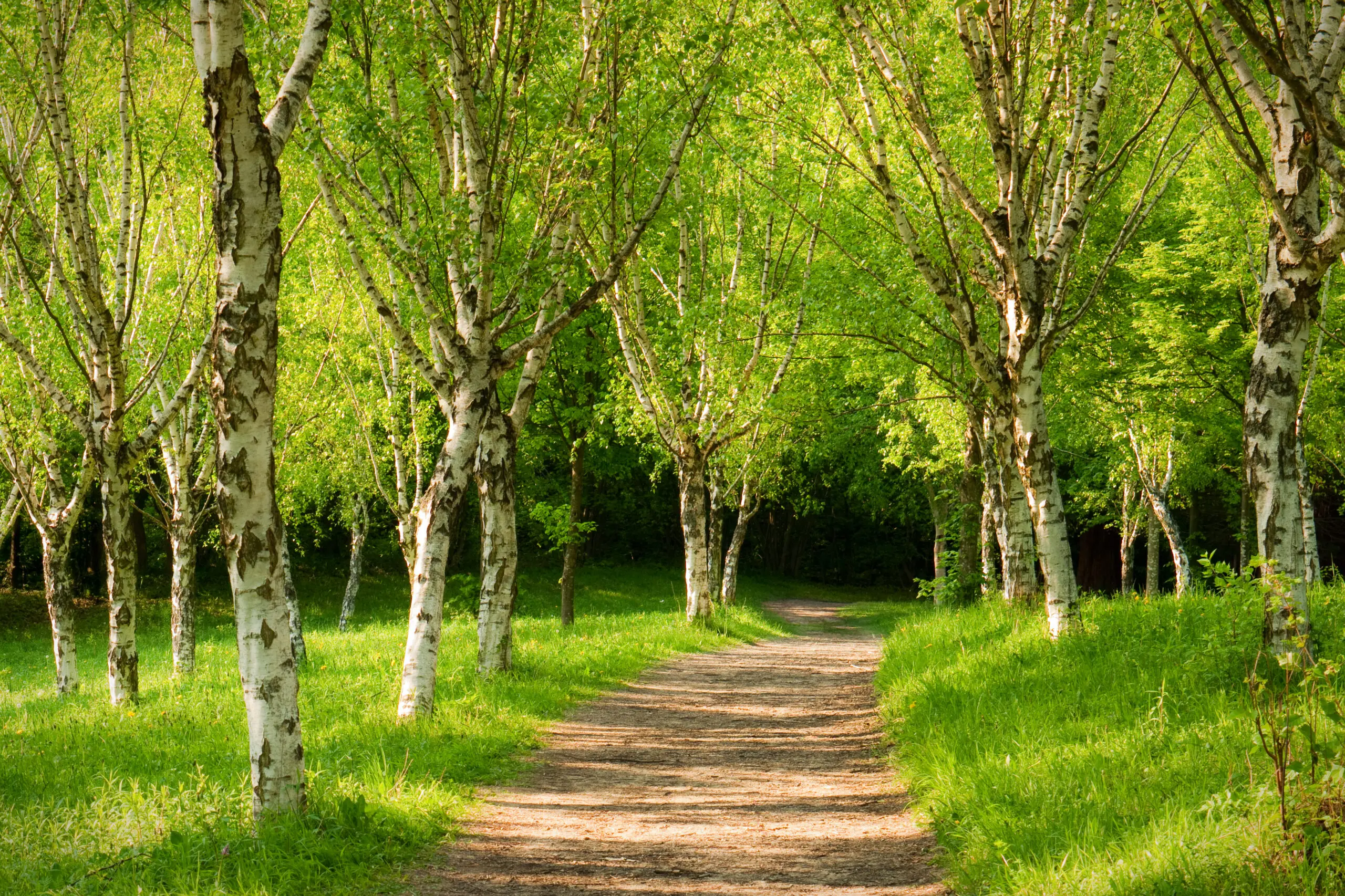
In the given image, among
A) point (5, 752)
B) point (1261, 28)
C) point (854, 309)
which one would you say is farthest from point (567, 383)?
point (1261, 28)

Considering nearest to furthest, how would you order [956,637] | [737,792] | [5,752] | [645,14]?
[737,792], [5,752], [645,14], [956,637]

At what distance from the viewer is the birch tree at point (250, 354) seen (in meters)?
5.81

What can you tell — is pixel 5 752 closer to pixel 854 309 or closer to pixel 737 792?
pixel 737 792

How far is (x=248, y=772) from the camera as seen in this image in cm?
757

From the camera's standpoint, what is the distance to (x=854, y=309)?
15.2 metres

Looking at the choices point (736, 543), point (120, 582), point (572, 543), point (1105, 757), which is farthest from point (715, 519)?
point (1105, 757)

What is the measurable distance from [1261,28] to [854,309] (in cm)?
749

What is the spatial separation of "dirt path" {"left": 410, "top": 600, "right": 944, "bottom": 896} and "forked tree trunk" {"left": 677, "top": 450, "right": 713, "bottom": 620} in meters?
7.12

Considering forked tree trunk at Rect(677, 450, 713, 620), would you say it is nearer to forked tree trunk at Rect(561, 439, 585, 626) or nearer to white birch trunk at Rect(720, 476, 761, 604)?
forked tree trunk at Rect(561, 439, 585, 626)

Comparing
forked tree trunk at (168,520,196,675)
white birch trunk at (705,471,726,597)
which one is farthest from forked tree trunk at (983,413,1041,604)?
forked tree trunk at (168,520,196,675)

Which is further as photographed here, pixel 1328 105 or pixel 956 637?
pixel 956 637

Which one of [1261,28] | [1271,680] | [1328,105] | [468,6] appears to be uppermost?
[468,6]

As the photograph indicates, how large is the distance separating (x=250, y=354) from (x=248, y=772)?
3431mm

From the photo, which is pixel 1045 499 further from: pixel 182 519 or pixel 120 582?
pixel 182 519
